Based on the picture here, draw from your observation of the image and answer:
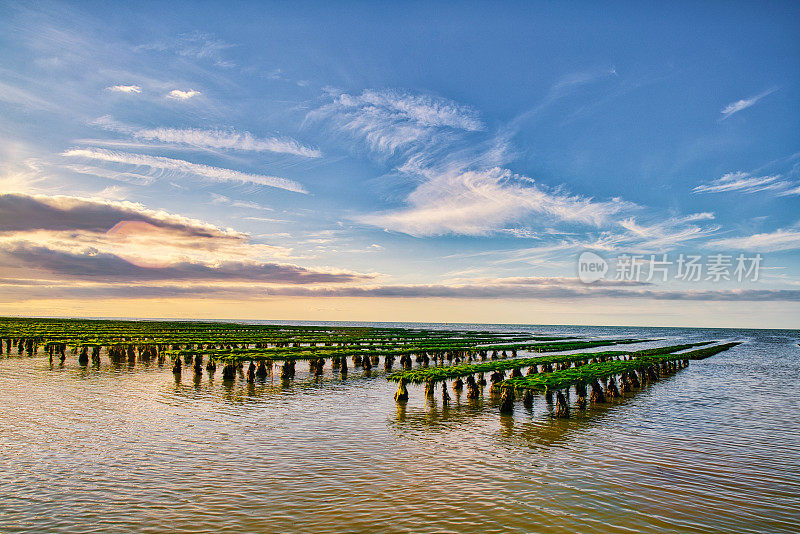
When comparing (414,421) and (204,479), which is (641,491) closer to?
(414,421)

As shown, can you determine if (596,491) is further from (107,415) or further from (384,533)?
(107,415)

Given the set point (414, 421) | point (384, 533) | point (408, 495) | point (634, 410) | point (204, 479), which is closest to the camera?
point (384, 533)

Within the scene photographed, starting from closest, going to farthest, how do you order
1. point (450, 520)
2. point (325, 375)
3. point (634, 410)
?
A: point (450, 520), point (634, 410), point (325, 375)

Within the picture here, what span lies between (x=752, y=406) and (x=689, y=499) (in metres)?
19.2

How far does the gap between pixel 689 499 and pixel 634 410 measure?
14.1 m

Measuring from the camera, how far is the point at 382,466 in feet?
45.1

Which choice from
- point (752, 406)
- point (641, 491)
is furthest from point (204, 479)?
point (752, 406)

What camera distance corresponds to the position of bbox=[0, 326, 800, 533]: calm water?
10.2m

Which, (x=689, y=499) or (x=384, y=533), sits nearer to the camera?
(x=384, y=533)

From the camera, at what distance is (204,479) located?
12.4 metres

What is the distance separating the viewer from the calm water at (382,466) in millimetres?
10234

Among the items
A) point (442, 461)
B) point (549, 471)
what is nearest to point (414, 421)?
point (442, 461)

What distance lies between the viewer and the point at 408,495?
37.8 ft

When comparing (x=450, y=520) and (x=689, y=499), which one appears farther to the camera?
(x=689, y=499)
